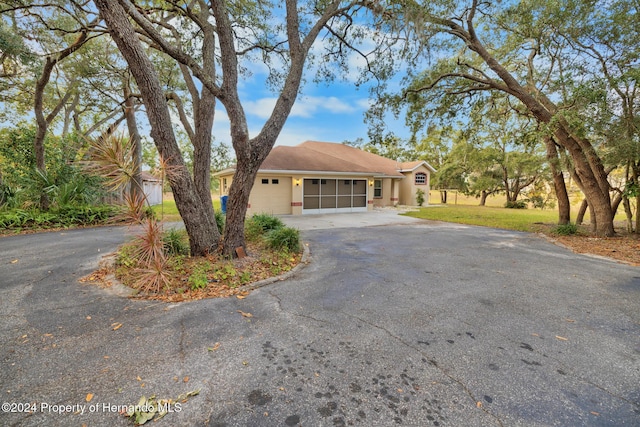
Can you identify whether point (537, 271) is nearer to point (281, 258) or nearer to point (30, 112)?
point (281, 258)

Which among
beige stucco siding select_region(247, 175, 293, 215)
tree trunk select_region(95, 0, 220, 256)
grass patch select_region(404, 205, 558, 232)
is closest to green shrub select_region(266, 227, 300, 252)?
tree trunk select_region(95, 0, 220, 256)

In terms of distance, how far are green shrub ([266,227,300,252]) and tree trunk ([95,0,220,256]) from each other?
4.23 ft

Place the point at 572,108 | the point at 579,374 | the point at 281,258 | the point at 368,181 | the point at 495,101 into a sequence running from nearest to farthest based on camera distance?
the point at 579,374
the point at 281,258
the point at 572,108
the point at 495,101
the point at 368,181

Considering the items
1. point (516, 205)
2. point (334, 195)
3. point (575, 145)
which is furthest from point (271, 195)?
point (516, 205)

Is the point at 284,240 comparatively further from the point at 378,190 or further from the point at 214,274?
the point at 378,190

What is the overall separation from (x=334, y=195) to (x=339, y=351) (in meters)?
13.8

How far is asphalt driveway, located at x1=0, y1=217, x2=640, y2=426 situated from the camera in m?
1.86

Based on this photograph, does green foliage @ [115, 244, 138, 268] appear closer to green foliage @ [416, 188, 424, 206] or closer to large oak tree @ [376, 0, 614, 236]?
large oak tree @ [376, 0, 614, 236]

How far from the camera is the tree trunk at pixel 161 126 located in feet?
12.7

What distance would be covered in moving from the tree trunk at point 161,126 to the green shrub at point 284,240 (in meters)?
1.29

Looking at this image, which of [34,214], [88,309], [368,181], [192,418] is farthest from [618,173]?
[34,214]

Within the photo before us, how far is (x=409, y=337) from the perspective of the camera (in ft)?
9.15

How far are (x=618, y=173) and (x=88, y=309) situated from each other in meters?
15.3

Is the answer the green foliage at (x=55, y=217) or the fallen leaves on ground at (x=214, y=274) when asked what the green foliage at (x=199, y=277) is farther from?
the green foliage at (x=55, y=217)
